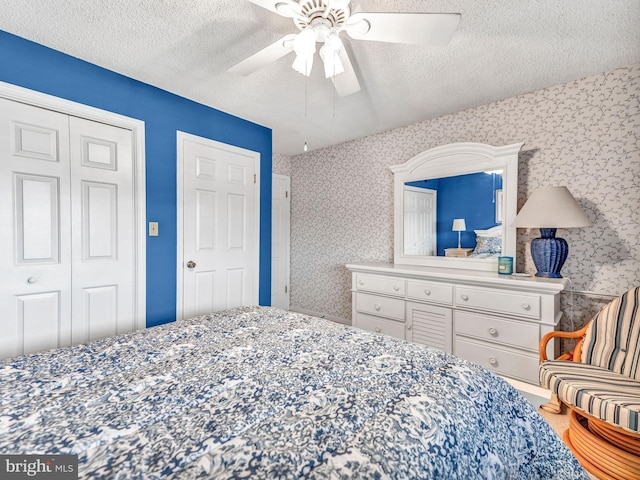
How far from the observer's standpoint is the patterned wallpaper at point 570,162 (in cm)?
214

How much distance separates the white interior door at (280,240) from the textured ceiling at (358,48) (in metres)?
1.66

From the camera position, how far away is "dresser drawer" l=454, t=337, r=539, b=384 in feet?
7.07

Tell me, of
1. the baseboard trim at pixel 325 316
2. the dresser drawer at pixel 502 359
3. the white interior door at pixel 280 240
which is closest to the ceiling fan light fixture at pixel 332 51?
the dresser drawer at pixel 502 359

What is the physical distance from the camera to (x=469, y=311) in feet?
8.04

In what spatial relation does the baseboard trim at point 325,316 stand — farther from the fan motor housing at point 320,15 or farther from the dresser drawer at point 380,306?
the fan motor housing at point 320,15

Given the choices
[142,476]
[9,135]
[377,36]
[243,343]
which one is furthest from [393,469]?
[9,135]

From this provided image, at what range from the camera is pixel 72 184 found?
6.83ft

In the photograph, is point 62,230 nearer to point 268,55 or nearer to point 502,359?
point 268,55

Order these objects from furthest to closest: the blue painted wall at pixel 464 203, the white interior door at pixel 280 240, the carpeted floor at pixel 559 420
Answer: the white interior door at pixel 280 240
the blue painted wall at pixel 464 203
the carpeted floor at pixel 559 420

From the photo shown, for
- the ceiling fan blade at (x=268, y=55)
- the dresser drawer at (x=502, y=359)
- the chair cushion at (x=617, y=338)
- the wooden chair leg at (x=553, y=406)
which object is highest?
the ceiling fan blade at (x=268, y=55)

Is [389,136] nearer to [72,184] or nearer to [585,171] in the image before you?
[585,171]

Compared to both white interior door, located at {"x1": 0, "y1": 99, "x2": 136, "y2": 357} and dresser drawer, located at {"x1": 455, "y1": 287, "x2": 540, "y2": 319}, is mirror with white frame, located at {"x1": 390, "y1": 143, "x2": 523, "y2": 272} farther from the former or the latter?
white interior door, located at {"x1": 0, "y1": 99, "x2": 136, "y2": 357}

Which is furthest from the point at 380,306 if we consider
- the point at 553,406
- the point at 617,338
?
the point at 617,338

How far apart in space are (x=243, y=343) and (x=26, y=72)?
221 centimetres
